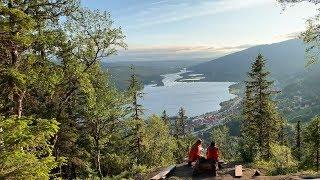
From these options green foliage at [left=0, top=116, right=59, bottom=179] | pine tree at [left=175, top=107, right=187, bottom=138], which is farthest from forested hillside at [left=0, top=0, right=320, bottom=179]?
pine tree at [left=175, top=107, right=187, bottom=138]

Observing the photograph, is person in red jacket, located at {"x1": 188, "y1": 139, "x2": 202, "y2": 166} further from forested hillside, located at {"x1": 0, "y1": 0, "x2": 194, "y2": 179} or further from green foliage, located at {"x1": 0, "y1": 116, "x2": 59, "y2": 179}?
green foliage, located at {"x1": 0, "y1": 116, "x2": 59, "y2": 179}

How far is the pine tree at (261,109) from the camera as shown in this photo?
53.4 metres

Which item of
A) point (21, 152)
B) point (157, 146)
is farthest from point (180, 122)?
point (21, 152)

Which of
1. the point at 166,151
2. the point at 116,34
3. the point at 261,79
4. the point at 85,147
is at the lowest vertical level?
A: the point at 166,151

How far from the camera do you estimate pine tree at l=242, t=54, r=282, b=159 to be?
53438mm

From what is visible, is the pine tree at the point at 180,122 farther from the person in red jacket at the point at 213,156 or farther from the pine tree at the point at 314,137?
the person in red jacket at the point at 213,156

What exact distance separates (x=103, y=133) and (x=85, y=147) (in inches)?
92.7

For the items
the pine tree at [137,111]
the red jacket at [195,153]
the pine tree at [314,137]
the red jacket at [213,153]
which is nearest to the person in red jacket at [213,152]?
the red jacket at [213,153]

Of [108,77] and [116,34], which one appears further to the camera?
[108,77]

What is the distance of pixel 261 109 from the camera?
5378 centimetres

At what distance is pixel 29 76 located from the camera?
22.4 metres

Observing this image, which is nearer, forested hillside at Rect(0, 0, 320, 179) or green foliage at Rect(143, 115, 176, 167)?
forested hillside at Rect(0, 0, 320, 179)

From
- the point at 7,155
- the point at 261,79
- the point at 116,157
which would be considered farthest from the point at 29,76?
the point at 261,79

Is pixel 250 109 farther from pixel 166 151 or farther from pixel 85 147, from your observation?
pixel 85 147
